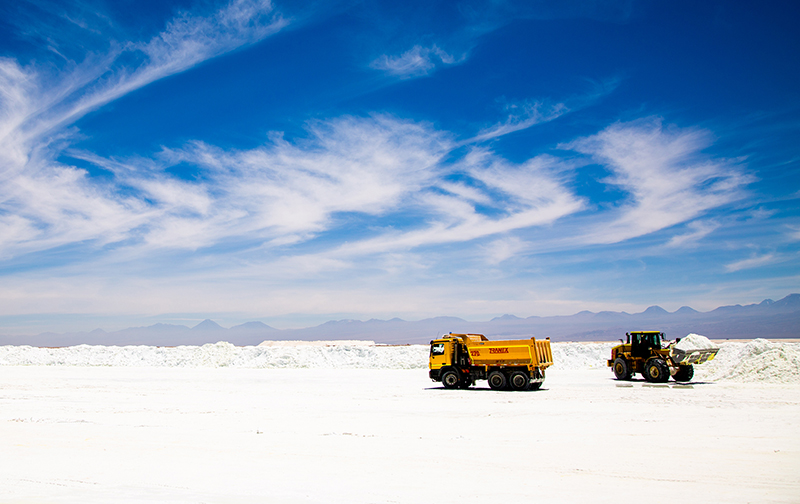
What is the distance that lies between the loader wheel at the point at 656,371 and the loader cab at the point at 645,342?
1201 millimetres

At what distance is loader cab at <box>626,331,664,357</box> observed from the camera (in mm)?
27344

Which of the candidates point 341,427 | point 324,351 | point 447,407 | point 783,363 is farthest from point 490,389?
point 324,351

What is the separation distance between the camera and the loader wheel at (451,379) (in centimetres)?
2394

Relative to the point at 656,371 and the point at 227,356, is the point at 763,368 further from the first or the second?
the point at 227,356

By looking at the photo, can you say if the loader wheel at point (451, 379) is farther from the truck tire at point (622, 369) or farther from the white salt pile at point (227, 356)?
the white salt pile at point (227, 356)

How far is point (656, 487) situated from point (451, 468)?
10.7 feet

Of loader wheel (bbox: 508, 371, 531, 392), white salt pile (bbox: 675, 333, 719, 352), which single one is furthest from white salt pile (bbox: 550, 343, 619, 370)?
loader wheel (bbox: 508, 371, 531, 392)

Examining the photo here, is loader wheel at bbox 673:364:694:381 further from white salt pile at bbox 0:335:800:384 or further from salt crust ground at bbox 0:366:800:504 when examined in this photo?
salt crust ground at bbox 0:366:800:504

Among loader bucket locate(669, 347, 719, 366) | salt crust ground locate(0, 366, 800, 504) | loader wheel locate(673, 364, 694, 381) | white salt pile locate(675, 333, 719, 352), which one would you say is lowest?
salt crust ground locate(0, 366, 800, 504)

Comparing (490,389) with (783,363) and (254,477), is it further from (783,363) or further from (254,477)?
(254,477)

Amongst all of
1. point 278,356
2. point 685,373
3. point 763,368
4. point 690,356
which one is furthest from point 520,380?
point 278,356

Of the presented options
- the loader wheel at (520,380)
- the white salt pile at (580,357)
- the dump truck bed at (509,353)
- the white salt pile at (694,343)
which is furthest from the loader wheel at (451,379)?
the white salt pile at (694,343)

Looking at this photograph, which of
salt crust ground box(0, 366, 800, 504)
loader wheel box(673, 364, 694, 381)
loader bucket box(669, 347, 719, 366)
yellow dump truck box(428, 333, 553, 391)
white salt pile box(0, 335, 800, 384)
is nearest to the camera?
salt crust ground box(0, 366, 800, 504)

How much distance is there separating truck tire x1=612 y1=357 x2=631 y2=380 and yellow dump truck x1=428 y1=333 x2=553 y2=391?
212 inches
